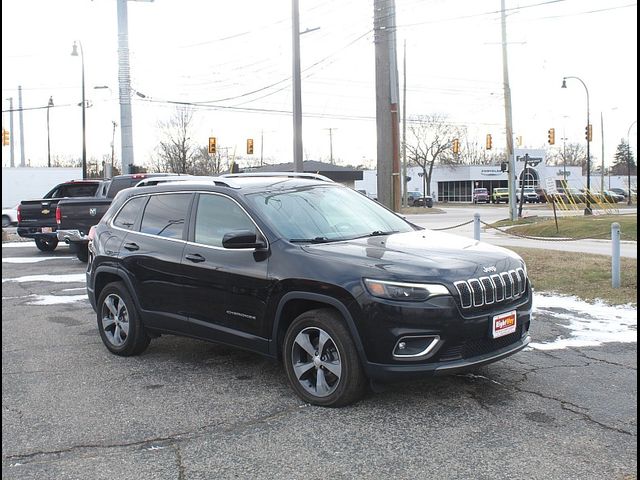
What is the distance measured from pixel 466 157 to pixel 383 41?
88533 mm

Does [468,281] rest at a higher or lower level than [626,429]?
higher

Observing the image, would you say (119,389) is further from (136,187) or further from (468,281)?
(468,281)

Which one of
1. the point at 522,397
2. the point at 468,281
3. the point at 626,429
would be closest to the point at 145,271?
the point at 468,281

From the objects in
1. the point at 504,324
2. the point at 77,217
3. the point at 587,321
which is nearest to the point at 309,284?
the point at 504,324

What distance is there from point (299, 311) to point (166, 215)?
191 centimetres

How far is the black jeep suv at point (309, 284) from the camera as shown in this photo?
4258 mm

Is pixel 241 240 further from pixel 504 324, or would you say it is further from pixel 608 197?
pixel 608 197

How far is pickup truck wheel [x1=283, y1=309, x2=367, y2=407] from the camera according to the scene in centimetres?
441

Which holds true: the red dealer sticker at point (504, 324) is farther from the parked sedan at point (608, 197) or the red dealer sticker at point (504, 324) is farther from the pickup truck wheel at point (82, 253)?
the parked sedan at point (608, 197)

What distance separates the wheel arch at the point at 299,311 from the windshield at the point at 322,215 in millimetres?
522

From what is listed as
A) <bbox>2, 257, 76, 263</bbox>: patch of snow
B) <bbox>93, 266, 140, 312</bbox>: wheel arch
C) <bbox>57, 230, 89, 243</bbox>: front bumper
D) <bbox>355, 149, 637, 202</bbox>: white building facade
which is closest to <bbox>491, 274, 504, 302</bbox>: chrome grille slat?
<bbox>93, 266, 140, 312</bbox>: wheel arch

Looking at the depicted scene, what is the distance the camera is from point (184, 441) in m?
4.04

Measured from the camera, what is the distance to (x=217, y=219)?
5.47m

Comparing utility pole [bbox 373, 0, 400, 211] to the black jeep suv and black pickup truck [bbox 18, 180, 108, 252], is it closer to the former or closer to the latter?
the black jeep suv
